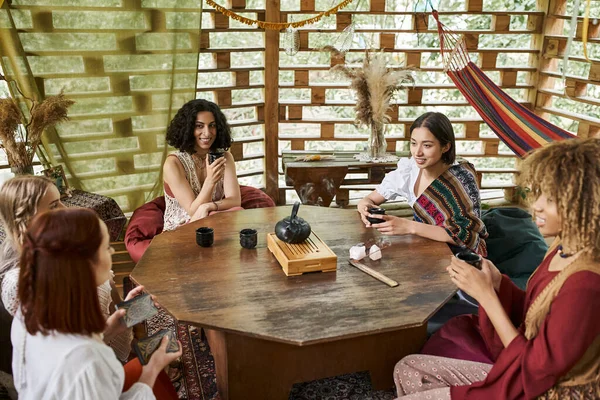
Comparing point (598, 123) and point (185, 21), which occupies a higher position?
point (185, 21)

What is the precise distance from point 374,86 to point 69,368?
309cm

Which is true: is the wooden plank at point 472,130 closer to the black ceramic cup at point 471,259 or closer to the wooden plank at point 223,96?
the wooden plank at point 223,96

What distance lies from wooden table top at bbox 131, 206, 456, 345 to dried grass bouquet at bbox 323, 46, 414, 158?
1.67 m

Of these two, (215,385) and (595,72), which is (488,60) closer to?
(595,72)

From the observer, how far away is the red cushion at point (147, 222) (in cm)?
303

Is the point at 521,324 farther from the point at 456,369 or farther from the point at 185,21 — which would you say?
the point at 185,21

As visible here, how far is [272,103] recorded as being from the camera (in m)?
4.34

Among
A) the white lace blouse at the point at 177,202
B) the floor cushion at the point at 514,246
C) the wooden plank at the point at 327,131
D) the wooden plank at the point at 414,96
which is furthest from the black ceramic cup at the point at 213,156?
the wooden plank at the point at 414,96

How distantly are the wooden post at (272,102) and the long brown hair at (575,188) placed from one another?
9.61 ft

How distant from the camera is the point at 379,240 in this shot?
244 centimetres

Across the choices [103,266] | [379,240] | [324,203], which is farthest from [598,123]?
[103,266]

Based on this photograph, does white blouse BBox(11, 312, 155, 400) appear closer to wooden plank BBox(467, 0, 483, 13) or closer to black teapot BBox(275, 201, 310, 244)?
black teapot BBox(275, 201, 310, 244)

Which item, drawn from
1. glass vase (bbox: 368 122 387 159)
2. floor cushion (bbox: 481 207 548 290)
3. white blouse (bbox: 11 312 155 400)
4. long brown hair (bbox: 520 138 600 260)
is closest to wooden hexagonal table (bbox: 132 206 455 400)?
white blouse (bbox: 11 312 155 400)

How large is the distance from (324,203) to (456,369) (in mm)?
2360
